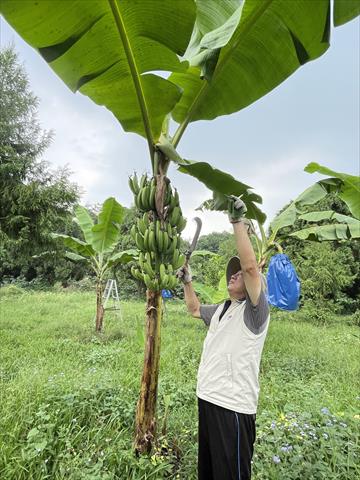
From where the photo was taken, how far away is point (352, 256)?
1257cm

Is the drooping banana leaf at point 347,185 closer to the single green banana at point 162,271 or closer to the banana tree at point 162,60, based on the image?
the banana tree at point 162,60

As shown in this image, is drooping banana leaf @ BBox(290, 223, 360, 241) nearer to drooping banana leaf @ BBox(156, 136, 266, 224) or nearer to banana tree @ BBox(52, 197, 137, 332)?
drooping banana leaf @ BBox(156, 136, 266, 224)

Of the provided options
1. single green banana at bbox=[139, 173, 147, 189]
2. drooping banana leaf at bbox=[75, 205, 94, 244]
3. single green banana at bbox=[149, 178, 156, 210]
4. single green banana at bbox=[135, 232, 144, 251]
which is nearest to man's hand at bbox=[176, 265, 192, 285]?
single green banana at bbox=[135, 232, 144, 251]

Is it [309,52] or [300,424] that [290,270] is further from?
[309,52]

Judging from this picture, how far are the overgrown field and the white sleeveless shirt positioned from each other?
0.71 m

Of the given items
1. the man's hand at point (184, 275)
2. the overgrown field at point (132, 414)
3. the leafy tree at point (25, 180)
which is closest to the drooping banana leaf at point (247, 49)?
the man's hand at point (184, 275)

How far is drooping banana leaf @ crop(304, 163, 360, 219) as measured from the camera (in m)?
2.98

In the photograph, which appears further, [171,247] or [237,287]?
[171,247]

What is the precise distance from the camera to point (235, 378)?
1.76 m

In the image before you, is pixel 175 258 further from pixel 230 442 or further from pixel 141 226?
pixel 230 442

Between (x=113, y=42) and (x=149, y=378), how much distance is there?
2032mm

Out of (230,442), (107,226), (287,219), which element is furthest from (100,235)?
(230,442)

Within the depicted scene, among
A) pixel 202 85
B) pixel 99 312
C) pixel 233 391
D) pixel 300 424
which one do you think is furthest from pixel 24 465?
pixel 99 312

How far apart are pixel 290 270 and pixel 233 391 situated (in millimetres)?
2552
